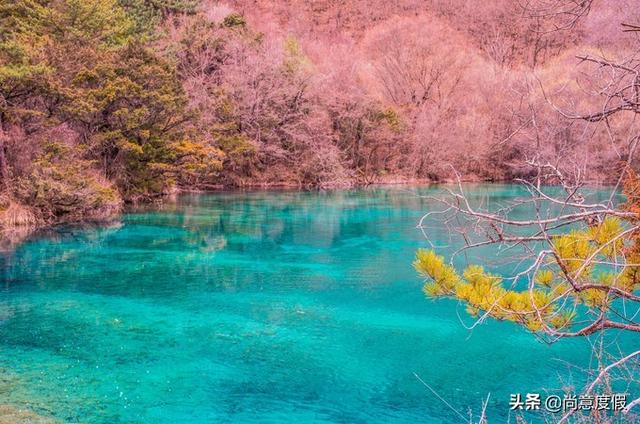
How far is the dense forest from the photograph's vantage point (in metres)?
18.2

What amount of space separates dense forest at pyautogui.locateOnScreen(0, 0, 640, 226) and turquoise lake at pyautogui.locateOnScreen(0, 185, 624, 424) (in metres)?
3.15

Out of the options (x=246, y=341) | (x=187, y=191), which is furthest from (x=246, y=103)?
(x=246, y=341)

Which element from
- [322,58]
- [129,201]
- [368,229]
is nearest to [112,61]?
[129,201]

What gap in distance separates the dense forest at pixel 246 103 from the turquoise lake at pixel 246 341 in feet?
10.3

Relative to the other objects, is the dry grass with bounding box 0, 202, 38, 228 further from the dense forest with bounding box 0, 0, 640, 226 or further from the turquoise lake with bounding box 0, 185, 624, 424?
the turquoise lake with bounding box 0, 185, 624, 424

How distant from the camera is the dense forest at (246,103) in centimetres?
1822

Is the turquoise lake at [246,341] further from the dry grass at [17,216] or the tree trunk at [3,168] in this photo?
the tree trunk at [3,168]

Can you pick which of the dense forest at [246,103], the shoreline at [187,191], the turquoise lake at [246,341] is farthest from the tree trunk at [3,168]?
the turquoise lake at [246,341]

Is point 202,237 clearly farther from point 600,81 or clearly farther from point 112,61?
point 600,81

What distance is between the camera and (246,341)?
9664 mm

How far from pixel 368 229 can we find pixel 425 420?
14.8 metres

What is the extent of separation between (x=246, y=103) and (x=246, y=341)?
94.5 feet

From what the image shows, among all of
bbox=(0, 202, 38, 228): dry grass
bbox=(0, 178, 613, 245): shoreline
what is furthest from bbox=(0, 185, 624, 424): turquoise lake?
bbox=(0, 202, 38, 228): dry grass

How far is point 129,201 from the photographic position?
2848 centimetres
